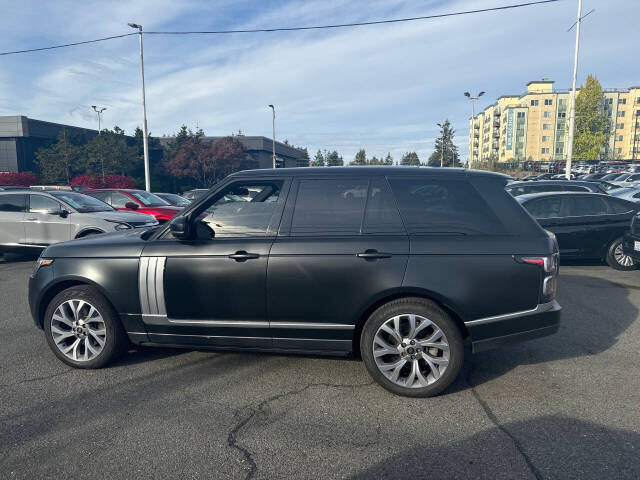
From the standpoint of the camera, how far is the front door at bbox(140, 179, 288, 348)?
3809 mm

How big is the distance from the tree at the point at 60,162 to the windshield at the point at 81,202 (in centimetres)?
3010

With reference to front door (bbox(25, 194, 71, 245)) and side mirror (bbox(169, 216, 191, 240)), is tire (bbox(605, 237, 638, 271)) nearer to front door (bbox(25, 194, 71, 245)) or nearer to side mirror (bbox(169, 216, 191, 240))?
side mirror (bbox(169, 216, 191, 240))

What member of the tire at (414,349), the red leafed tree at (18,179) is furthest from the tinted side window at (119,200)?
the red leafed tree at (18,179)

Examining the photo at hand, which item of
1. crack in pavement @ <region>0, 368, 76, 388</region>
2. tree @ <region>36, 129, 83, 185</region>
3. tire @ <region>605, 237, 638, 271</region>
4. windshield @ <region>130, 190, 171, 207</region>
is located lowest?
crack in pavement @ <region>0, 368, 76, 388</region>

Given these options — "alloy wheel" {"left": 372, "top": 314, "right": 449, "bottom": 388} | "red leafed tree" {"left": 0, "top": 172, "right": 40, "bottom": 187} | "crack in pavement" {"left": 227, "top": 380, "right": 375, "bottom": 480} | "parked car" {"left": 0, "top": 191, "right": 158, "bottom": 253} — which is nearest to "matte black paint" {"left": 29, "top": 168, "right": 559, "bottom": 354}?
"alloy wheel" {"left": 372, "top": 314, "right": 449, "bottom": 388}

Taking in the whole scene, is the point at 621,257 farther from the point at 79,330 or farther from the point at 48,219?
the point at 48,219

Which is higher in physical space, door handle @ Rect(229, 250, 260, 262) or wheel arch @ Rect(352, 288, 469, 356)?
door handle @ Rect(229, 250, 260, 262)

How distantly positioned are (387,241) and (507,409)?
1.56 metres

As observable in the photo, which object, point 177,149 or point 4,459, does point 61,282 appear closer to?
point 4,459

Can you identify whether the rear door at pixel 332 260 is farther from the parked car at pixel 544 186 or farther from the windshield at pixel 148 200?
the windshield at pixel 148 200

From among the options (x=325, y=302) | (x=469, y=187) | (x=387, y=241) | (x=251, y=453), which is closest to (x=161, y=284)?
(x=325, y=302)

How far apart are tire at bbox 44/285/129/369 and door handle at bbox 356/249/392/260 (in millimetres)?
2329

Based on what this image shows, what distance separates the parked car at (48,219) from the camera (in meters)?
9.10

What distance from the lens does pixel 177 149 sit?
4456 centimetres
